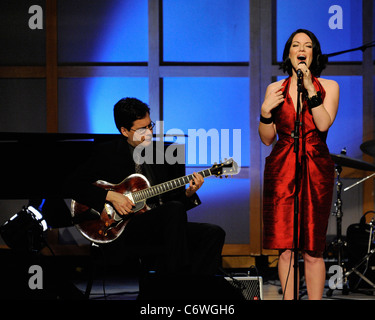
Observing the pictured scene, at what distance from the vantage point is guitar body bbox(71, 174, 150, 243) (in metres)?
3.08

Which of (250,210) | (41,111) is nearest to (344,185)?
(250,210)

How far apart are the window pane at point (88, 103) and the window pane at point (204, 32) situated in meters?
0.61

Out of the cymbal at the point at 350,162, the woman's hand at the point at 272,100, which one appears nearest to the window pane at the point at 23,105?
the cymbal at the point at 350,162

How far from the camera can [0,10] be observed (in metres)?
4.97

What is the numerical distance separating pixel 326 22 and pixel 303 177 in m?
2.93

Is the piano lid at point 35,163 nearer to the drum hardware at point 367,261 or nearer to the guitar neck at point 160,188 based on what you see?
the guitar neck at point 160,188

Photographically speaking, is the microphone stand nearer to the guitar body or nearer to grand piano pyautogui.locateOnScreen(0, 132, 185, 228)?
the guitar body

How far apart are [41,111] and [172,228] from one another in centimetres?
265

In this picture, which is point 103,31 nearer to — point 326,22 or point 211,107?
point 211,107

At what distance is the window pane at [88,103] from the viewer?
16.3 ft

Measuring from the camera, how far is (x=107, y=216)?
10.2 feet

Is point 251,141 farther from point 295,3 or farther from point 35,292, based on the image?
point 35,292

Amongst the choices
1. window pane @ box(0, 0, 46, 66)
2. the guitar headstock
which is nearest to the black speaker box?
the guitar headstock

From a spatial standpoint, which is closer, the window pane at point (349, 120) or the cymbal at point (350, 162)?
the cymbal at point (350, 162)
